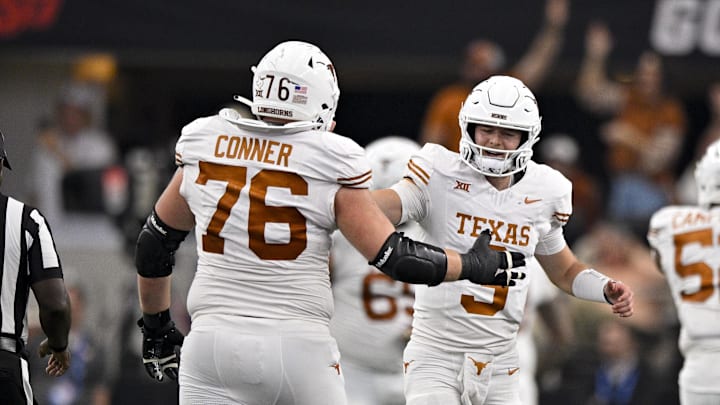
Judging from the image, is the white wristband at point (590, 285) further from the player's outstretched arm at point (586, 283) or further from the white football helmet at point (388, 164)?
the white football helmet at point (388, 164)

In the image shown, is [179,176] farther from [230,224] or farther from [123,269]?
[123,269]

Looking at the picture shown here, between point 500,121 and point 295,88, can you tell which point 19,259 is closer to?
point 295,88

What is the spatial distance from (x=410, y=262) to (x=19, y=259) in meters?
1.45

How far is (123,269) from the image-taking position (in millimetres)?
11102

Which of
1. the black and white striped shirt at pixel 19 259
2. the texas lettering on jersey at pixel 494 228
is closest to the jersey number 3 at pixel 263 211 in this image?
the black and white striped shirt at pixel 19 259

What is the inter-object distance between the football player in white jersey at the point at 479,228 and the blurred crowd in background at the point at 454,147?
3.64 meters

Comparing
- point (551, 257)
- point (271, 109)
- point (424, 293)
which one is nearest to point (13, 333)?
point (271, 109)

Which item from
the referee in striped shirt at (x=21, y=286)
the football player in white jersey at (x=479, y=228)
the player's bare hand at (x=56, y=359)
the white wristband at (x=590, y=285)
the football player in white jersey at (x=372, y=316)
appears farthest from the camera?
the football player in white jersey at (x=372, y=316)

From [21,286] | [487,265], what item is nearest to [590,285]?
[487,265]

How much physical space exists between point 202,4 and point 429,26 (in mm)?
1854

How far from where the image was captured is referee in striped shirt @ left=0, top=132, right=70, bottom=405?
202 inches

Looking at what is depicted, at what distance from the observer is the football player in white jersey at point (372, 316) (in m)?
7.28

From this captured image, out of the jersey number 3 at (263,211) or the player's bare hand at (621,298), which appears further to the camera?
the player's bare hand at (621,298)

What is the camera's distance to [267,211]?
190 inches
